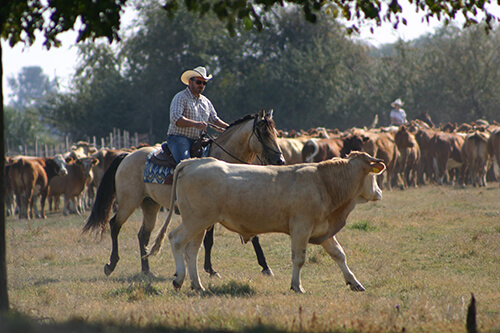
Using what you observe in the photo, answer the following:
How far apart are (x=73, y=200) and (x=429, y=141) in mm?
14428

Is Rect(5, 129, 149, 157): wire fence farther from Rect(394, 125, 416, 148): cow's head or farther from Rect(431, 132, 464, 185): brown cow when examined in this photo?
Rect(431, 132, 464, 185): brown cow

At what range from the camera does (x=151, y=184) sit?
949 centimetres

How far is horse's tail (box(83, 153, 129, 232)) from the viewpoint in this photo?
32.7ft

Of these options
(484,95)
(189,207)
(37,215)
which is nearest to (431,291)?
(189,207)

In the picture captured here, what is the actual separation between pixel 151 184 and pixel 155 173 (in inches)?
8.6

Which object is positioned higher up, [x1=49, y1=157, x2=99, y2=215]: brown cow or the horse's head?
the horse's head

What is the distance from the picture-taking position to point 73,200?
21.3 metres

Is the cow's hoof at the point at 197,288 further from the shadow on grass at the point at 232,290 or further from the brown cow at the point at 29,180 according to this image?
the brown cow at the point at 29,180

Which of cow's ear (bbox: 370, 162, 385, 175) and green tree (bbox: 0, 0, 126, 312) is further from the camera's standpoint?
cow's ear (bbox: 370, 162, 385, 175)

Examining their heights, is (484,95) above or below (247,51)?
below

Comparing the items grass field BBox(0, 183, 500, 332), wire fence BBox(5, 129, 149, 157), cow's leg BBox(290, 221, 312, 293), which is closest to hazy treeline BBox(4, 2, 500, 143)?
wire fence BBox(5, 129, 149, 157)

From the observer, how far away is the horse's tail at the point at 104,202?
32.7ft

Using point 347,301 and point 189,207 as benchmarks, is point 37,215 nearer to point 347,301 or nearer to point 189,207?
point 189,207

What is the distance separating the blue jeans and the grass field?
1782 mm
